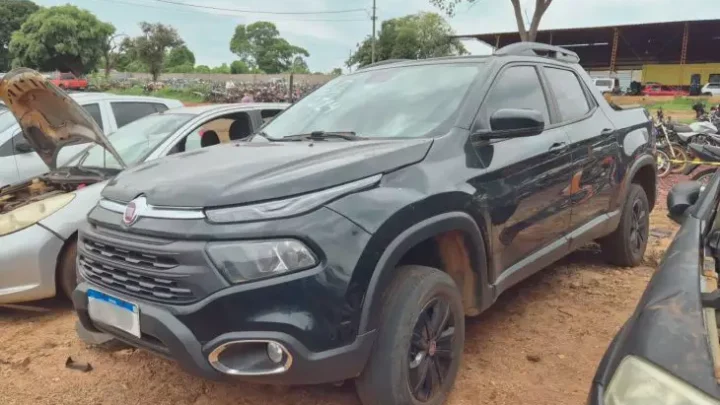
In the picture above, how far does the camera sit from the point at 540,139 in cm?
347

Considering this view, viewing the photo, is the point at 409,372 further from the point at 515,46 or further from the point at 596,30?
the point at 596,30

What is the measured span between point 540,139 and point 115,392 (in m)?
2.78

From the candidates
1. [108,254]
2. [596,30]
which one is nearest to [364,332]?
[108,254]

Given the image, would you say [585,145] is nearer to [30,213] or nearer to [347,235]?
[347,235]

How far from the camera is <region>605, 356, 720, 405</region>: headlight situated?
130cm

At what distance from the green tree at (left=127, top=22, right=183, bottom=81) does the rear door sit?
144 feet

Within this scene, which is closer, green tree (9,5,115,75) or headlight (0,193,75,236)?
headlight (0,193,75,236)

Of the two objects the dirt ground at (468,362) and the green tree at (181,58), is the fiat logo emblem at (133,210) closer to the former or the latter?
the dirt ground at (468,362)

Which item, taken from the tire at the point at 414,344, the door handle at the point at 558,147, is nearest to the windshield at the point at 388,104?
the door handle at the point at 558,147

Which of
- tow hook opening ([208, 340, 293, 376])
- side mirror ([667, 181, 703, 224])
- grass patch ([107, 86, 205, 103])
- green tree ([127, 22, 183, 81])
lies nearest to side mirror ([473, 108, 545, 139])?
side mirror ([667, 181, 703, 224])

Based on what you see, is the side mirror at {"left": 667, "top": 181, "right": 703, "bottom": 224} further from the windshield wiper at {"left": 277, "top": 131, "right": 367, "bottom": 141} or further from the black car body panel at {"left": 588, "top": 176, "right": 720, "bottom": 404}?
the windshield wiper at {"left": 277, "top": 131, "right": 367, "bottom": 141}

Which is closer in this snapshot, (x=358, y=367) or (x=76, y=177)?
(x=358, y=367)

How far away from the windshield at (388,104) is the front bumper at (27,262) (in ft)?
5.46

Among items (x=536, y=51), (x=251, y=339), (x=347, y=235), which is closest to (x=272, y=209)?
(x=347, y=235)
